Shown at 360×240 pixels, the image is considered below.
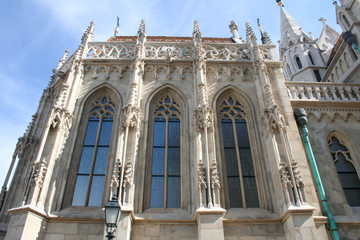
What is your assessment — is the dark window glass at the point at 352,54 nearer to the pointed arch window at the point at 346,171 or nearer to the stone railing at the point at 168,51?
the pointed arch window at the point at 346,171

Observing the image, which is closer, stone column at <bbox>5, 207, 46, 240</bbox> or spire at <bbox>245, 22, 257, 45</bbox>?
stone column at <bbox>5, 207, 46, 240</bbox>

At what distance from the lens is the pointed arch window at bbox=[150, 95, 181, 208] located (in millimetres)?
9750

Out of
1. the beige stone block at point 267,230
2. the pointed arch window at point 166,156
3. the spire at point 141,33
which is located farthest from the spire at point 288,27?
the beige stone block at point 267,230

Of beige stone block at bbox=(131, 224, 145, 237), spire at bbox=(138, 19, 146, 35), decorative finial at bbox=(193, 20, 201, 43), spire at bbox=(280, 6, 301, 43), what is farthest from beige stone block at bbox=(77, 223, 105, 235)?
spire at bbox=(280, 6, 301, 43)

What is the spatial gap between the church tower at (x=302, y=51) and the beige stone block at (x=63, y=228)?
66.2ft

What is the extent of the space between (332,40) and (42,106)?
85.2 ft

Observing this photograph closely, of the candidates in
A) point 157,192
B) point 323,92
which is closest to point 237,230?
point 157,192

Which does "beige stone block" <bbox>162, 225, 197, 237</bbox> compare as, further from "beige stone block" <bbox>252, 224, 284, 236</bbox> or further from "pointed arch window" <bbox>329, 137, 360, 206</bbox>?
"pointed arch window" <bbox>329, 137, 360, 206</bbox>

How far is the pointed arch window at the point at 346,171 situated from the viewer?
10.1 meters

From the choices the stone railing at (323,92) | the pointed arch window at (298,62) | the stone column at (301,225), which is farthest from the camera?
the pointed arch window at (298,62)

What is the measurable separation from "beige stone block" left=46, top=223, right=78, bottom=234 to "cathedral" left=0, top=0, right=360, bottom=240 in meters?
0.03

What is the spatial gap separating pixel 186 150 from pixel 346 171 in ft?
19.6

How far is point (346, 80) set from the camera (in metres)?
16.3

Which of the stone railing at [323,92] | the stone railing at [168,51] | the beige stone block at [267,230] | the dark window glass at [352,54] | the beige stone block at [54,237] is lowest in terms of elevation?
the beige stone block at [54,237]
